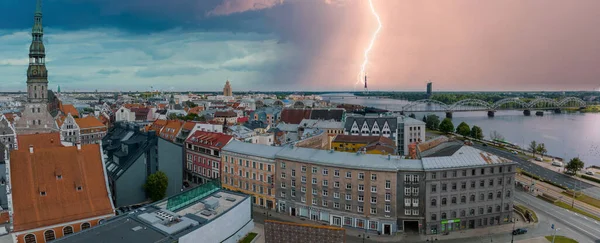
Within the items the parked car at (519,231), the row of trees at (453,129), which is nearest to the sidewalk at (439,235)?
the parked car at (519,231)

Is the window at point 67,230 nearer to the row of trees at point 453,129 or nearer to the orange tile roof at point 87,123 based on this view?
the orange tile roof at point 87,123

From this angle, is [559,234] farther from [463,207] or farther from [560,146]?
[560,146]

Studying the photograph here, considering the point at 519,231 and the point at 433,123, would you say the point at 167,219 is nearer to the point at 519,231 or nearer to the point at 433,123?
the point at 519,231

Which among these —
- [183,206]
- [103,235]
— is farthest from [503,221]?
[103,235]

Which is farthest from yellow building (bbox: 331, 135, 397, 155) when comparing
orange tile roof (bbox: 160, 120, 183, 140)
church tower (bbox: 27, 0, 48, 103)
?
church tower (bbox: 27, 0, 48, 103)

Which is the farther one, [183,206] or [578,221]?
[578,221]

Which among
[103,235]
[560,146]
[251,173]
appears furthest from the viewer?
[560,146]

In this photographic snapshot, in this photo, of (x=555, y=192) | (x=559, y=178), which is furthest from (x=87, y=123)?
(x=559, y=178)
